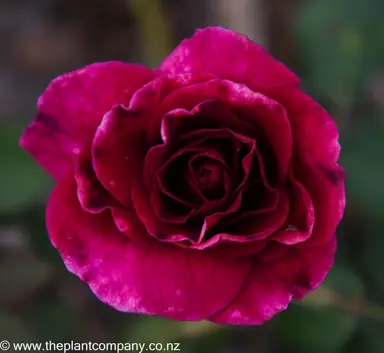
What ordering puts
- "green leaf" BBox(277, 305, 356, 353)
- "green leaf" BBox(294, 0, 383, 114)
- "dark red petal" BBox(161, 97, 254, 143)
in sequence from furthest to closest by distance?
"green leaf" BBox(294, 0, 383, 114), "green leaf" BBox(277, 305, 356, 353), "dark red petal" BBox(161, 97, 254, 143)

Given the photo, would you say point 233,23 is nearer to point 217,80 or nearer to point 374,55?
point 374,55

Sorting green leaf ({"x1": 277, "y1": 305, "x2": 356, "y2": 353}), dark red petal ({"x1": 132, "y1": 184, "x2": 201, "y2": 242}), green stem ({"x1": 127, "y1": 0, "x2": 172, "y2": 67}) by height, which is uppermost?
dark red petal ({"x1": 132, "y1": 184, "x2": 201, "y2": 242})

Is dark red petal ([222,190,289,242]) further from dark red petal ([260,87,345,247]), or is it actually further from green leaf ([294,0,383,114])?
green leaf ([294,0,383,114])

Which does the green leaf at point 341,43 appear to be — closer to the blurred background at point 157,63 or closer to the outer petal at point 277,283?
the blurred background at point 157,63

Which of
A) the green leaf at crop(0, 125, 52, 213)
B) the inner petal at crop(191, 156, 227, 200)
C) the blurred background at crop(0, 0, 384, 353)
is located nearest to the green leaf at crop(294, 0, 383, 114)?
the blurred background at crop(0, 0, 384, 353)

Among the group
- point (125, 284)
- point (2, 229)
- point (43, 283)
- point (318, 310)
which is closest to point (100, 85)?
Result: point (125, 284)

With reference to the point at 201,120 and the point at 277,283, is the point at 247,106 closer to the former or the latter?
the point at 201,120
